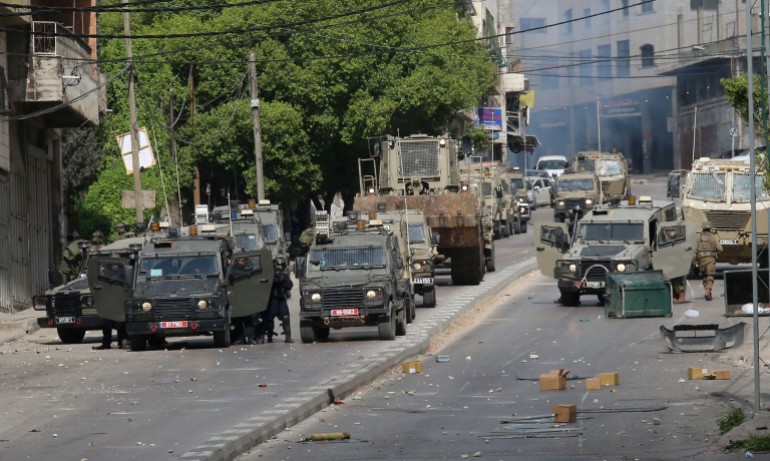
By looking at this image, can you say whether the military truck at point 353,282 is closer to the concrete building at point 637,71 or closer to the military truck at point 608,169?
the military truck at point 608,169

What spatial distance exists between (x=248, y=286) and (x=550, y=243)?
10661mm

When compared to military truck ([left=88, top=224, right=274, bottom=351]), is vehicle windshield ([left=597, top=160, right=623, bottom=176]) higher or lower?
higher

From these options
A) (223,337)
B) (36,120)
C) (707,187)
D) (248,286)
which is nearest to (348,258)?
(248,286)

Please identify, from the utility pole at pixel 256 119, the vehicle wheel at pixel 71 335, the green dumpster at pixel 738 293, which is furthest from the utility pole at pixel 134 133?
the green dumpster at pixel 738 293

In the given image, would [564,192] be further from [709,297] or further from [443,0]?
[709,297]

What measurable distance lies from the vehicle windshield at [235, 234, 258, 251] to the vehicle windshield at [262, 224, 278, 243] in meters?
2.05

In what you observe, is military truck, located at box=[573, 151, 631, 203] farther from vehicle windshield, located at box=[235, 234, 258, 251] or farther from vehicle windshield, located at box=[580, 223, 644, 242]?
vehicle windshield, located at box=[235, 234, 258, 251]

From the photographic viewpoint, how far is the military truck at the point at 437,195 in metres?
38.8

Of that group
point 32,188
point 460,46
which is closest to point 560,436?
point 32,188

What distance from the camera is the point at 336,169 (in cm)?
5838

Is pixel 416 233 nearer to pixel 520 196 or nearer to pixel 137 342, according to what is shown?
pixel 137 342

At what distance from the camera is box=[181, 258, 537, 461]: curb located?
49.2 ft

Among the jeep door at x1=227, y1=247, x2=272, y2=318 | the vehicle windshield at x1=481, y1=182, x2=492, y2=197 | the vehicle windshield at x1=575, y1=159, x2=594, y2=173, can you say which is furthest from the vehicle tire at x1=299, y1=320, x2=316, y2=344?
the vehicle windshield at x1=575, y1=159, x2=594, y2=173

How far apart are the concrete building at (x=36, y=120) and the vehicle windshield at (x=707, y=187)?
15.8 meters
